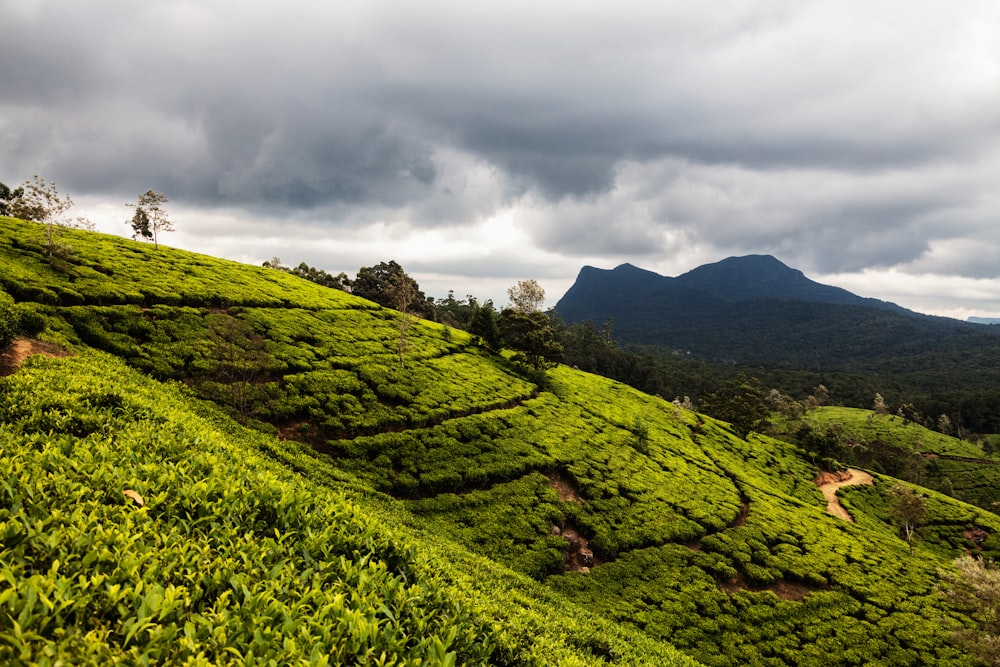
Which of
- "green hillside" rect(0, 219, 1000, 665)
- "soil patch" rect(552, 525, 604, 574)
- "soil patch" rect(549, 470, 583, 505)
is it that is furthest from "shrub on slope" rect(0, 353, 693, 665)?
"soil patch" rect(549, 470, 583, 505)

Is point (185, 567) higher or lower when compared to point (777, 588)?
higher

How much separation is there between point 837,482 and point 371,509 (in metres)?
64.0

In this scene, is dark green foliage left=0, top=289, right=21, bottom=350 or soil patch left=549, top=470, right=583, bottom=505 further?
soil patch left=549, top=470, right=583, bottom=505

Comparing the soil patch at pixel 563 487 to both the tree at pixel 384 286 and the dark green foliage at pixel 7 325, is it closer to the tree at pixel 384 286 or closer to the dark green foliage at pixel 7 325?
the dark green foliage at pixel 7 325

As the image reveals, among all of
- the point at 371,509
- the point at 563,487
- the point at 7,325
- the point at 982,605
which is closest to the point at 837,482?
the point at 982,605

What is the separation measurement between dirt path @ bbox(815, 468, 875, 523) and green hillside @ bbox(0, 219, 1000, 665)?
167 cm

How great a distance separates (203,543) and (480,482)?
20758 mm

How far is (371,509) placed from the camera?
1570 centimetres

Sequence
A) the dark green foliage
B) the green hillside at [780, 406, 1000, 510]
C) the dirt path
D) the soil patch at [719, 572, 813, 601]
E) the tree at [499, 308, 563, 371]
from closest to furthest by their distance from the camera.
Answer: the dark green foliage < the soil patch at [719, 572, 813, 601] < the dirt path < the tree at [499, 308, 563, 371] < the green hillside at [780, 406, 1000, 510]

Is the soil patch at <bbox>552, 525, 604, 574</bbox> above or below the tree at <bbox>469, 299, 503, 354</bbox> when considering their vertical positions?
below

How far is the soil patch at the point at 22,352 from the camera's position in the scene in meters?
14.9

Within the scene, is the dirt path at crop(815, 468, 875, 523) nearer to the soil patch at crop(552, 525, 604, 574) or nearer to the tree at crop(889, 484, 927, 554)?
the tree at crop(889, 484, 927, 554)

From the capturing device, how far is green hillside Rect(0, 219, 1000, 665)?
522 centimetres

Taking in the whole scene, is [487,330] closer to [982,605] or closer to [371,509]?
[371,509]
